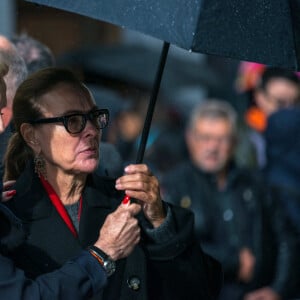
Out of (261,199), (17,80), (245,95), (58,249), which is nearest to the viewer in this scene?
(58,249)

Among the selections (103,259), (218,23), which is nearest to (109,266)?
(103,259)

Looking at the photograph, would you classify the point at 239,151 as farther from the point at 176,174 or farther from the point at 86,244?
the point at 86,244

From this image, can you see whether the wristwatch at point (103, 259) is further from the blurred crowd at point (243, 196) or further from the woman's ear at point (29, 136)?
the blurred crowd at point (243, 196)

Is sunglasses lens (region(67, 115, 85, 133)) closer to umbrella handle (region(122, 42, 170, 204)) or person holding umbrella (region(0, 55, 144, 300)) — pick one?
umbrella handle (region(122, 42, 170, 204))

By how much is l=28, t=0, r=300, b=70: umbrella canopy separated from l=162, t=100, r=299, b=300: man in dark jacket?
2.40 meters

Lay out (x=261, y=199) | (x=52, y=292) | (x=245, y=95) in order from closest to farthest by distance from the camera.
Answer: (x=52, y=292) → (x=261, y=199) → (x=245, y=95)

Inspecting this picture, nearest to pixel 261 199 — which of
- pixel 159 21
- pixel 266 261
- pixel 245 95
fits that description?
pixel 266 261

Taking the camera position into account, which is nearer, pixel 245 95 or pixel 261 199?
pixel 261 199

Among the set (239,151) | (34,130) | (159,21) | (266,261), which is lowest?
(266,261)

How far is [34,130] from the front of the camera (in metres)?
3.88

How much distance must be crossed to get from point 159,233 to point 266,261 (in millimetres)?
2430

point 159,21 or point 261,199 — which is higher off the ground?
point 159,21

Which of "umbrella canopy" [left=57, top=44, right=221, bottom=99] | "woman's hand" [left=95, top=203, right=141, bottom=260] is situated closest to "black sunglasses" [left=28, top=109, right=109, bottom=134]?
"woman's hand" [left=95, top=203, right=141, bottom=260]

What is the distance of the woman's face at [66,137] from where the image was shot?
3.83 meters
